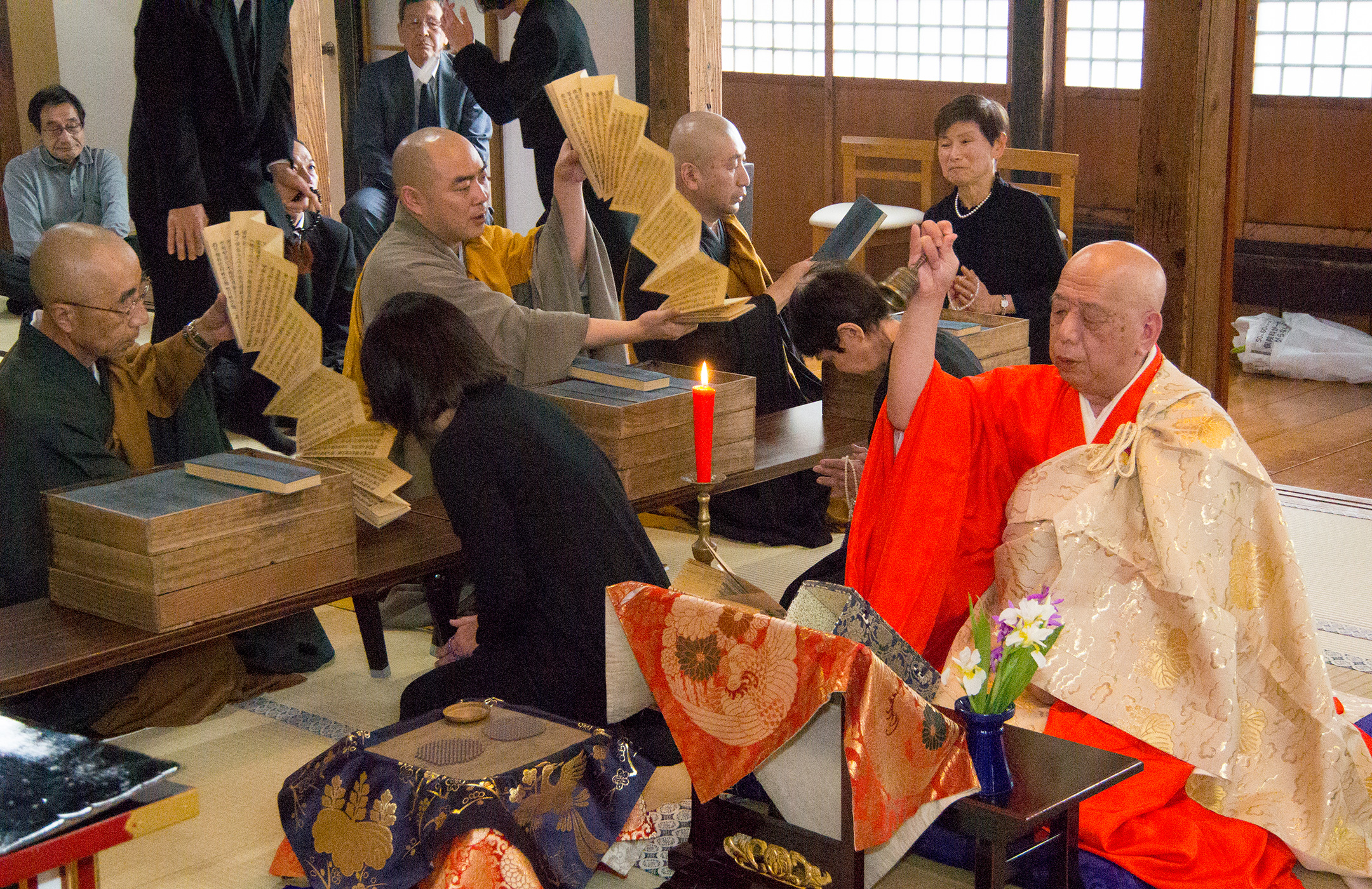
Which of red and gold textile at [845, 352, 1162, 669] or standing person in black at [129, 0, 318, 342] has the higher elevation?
standing person in black at [129, 0, 318, 342]

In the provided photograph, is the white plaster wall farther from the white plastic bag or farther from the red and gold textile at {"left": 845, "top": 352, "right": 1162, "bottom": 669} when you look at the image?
the red and gold textile at {"left": 845, "top": 352, "right": 1162, "bottom": 669}

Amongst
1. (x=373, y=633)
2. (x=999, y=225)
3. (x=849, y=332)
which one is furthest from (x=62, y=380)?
(x=999, y=225)

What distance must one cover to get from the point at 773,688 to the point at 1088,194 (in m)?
6.09

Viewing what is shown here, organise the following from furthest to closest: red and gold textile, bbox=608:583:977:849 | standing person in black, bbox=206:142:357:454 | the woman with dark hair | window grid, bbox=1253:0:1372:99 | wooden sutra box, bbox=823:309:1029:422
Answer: window grid, bbox=1253:0:1372:99 → standing person in black, bbox=206:142:357:454 → wooden sutra box, bbox=823:309:1029:422 → the woman with dark hair → red and gold textile, bbox=608:583:977:849

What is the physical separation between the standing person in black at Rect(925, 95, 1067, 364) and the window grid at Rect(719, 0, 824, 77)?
401 centimetres

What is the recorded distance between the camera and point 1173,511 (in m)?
2.58

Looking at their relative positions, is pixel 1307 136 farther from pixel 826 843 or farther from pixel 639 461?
pixel 826 843

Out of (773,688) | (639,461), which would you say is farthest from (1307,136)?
(773,688)

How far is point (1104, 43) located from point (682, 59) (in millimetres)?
3392

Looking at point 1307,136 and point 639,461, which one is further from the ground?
point 1307,136

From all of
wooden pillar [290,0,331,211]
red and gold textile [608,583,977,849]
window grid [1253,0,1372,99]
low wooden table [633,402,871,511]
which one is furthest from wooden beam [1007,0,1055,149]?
red and gold textile [608,583,977,849]

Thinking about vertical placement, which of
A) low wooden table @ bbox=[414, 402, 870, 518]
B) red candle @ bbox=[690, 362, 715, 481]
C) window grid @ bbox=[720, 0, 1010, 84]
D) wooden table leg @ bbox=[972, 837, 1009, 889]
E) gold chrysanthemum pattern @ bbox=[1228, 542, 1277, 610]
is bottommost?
wooden table leg @ bbox=[972, 837, 1009, 889]

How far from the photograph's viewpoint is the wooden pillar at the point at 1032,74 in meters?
7.54

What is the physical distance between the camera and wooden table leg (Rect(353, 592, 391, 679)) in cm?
355
